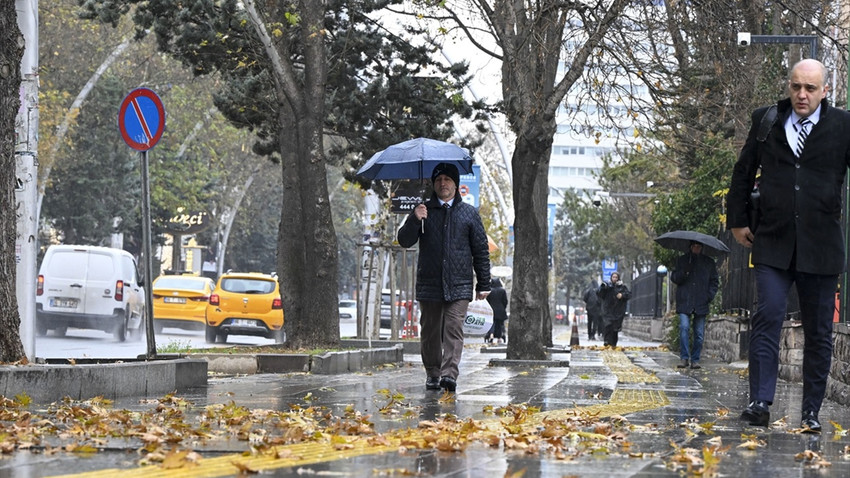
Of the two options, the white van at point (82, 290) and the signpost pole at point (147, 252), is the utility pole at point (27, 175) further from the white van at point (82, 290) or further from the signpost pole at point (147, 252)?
the white van at point (82, 290)

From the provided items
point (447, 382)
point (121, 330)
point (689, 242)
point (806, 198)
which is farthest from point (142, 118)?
point (121, 330)

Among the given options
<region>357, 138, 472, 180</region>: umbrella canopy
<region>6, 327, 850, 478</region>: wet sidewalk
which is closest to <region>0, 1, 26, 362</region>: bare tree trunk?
<region>6, 327, 850, 478</region>: wet sidewalk

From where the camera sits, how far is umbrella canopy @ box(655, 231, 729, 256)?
19036 millimetres

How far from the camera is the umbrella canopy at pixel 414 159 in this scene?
46.3 feet

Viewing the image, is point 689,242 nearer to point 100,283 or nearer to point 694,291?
point 694,291

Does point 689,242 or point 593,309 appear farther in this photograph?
point 593,309

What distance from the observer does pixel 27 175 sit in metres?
13.4

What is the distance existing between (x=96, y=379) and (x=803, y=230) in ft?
16.7

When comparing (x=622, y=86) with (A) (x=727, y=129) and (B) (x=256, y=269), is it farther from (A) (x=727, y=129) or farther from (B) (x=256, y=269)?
(B) (x=256, y=269)

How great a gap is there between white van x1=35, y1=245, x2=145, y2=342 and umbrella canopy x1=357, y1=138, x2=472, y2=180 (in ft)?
50.9

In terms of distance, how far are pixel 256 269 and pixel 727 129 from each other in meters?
61.6

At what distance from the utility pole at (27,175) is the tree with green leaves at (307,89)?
3.52 metres

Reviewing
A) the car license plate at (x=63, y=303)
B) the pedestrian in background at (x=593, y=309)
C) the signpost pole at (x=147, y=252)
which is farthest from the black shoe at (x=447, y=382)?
the pedestrian in background at (x=593, y=309)

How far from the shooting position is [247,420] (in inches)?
308
